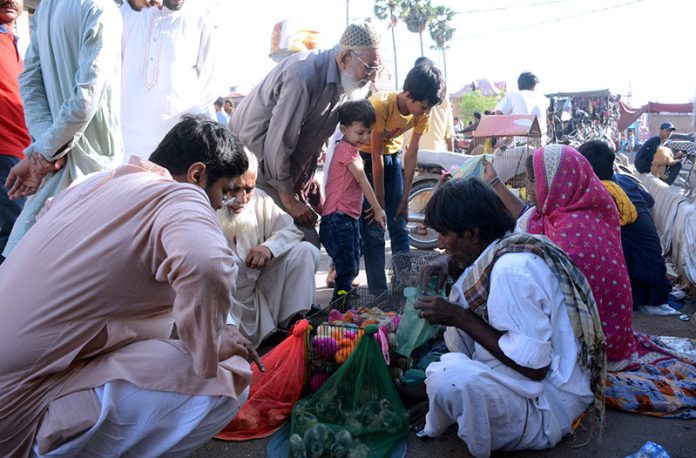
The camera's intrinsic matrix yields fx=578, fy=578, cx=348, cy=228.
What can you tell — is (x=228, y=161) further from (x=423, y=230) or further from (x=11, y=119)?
(x=423, y=230)

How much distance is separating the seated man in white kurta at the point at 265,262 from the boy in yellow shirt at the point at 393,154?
83cm

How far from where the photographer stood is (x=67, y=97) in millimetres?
3145

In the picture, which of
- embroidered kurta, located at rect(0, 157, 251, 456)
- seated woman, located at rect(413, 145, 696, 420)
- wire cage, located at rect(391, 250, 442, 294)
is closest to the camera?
embroidered kurta, located at rect(0, 157, 251, 456)

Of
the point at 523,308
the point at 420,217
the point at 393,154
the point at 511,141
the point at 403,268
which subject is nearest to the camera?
the point at 523,308

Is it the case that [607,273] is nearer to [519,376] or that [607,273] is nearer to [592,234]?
[592,234]

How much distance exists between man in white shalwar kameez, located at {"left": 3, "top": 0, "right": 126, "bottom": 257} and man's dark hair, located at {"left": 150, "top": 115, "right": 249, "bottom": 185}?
114 cm

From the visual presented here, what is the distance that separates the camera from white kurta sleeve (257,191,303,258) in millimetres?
3790

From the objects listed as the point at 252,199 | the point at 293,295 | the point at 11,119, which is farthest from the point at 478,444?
the point at 11,119

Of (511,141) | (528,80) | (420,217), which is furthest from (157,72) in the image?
(528,80)

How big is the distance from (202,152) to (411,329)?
149cm

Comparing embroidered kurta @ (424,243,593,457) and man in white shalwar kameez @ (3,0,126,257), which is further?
man in white shalwar kameez @ (3,0,126,257)

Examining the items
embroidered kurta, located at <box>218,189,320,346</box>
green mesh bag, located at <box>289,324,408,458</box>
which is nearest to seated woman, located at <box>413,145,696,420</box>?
green mesh bag, located at <box>289,324,408,458</box>

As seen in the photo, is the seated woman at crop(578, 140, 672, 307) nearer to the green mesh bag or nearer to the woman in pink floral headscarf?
the woman in pink floral headscarf

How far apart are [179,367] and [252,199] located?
2094 mm
